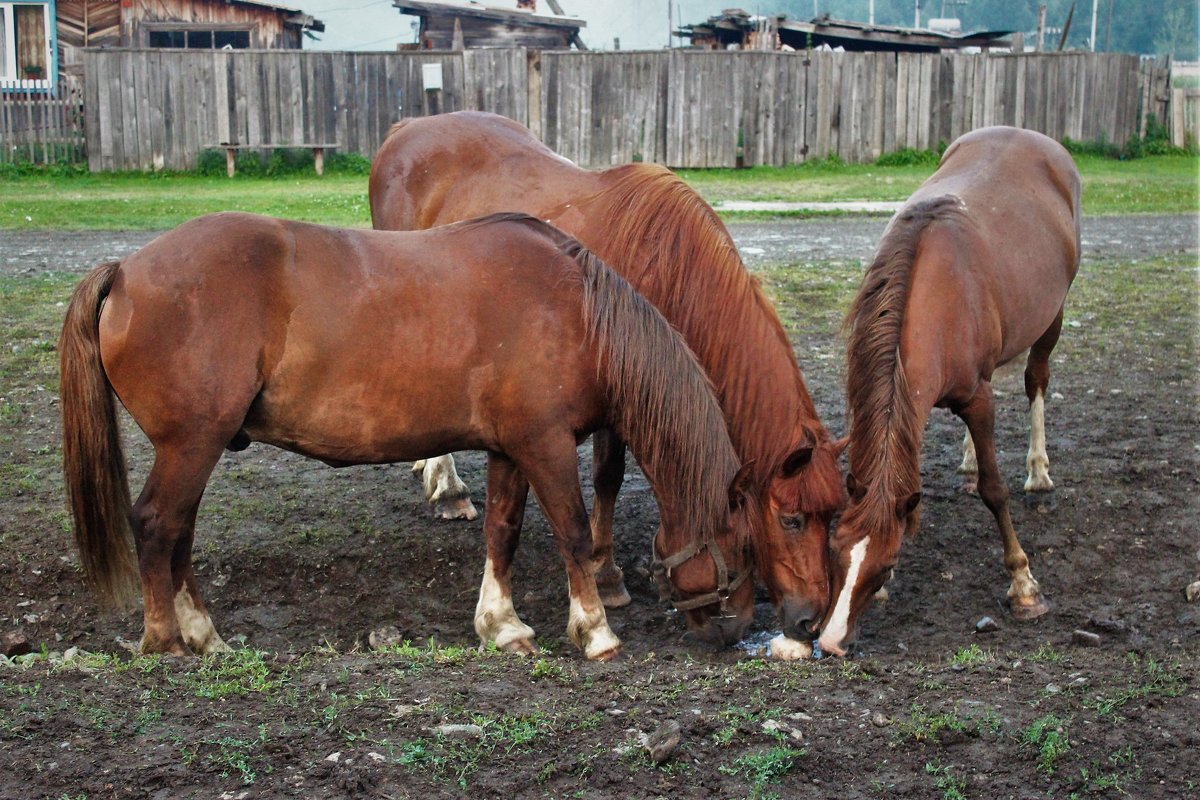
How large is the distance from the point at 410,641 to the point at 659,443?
140 centimetres

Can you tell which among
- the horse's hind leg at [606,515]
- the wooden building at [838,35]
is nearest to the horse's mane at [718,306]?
the horse's hind leg at [606,515]

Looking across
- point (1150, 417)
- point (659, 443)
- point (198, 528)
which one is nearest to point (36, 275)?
point (198, 528)

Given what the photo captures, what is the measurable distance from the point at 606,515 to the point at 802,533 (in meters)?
1.26

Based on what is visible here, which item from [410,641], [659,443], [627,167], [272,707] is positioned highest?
[627,167]

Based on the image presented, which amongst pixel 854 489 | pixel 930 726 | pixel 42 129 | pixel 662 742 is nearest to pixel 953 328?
pixel 854 489

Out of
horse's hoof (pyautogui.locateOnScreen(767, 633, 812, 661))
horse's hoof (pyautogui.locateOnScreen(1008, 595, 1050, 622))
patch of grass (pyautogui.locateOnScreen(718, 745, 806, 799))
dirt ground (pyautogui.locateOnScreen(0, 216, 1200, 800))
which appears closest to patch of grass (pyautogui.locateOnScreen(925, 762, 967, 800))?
dirt ground (pyautogui.locateOnScreen(0, 216, 1200, 800))

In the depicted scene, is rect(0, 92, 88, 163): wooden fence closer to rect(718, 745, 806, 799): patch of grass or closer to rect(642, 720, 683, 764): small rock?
rect(642, 720, 683, 764): small rock

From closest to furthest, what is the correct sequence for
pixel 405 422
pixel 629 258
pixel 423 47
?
1. pixel 405 422
2. pixel 629 258
3. pixel 423 47

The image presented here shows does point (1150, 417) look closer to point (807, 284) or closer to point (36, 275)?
point (807, 284)

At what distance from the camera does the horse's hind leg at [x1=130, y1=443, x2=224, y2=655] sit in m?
4.19

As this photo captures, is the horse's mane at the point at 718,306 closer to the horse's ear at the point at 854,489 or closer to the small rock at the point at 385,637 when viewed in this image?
the horse's ear at the point at 854,489

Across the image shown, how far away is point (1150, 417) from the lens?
749cm

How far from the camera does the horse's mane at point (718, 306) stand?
15.5 ft

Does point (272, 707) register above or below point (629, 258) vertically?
below
